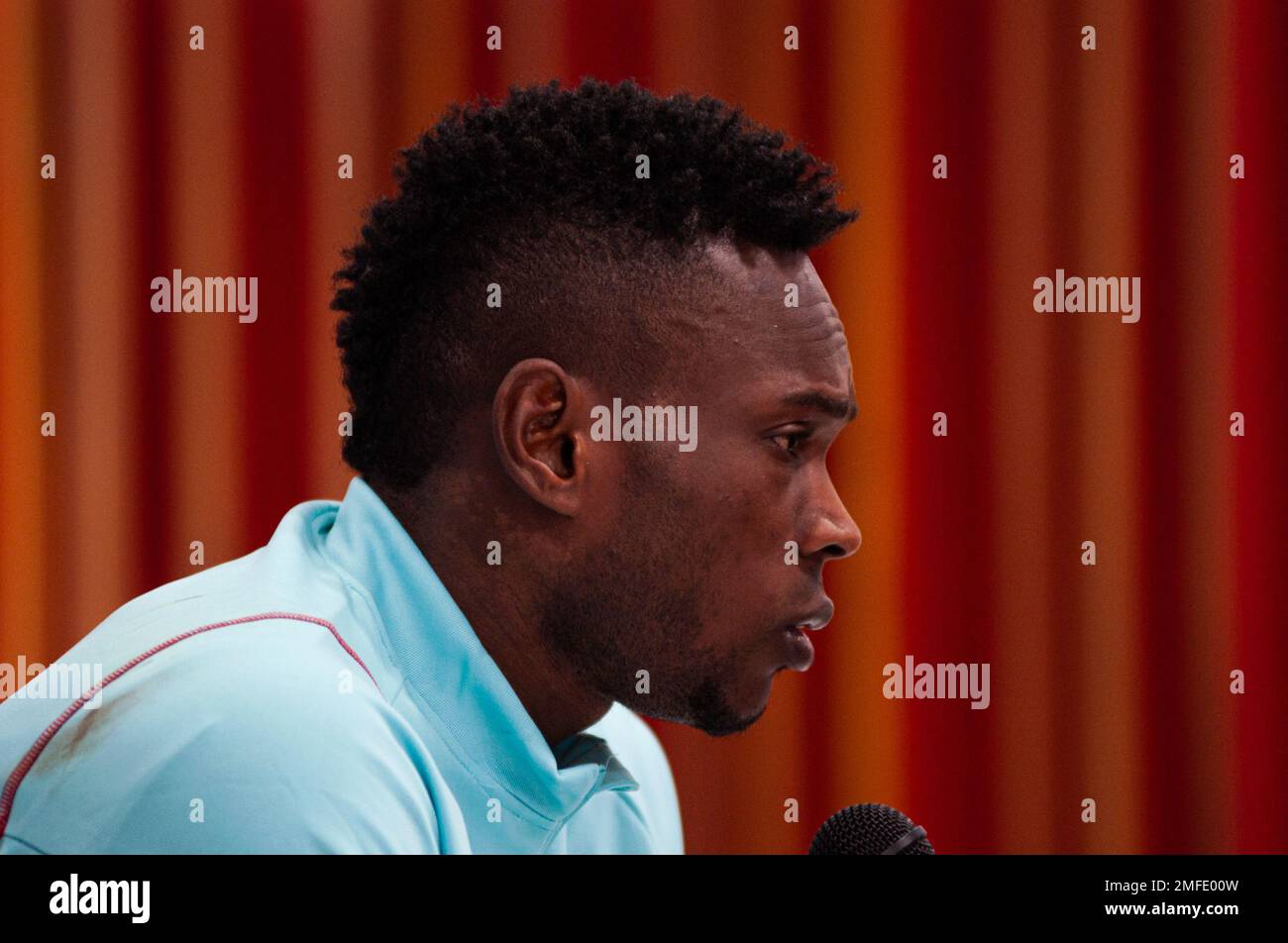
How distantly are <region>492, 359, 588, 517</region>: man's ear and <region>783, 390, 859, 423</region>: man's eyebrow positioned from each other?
186 millimetres

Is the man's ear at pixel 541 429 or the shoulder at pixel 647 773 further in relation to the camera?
the shoulder at pixel 647 773

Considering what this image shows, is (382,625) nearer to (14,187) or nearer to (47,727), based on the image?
(47,727)

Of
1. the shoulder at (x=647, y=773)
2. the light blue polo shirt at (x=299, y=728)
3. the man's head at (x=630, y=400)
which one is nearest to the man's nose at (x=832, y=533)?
the man's head at (x=630, y=400)

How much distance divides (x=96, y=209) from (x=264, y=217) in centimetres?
28

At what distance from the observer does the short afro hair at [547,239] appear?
1120 millimetres

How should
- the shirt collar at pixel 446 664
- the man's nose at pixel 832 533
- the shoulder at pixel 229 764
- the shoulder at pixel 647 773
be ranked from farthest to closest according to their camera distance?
the shoulder at pixel 647 773
the man's nose at pixel 832 533
the shirt collar at pixel 446 664
the shoulder at pixel 229 764

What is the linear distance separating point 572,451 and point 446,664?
215 mm

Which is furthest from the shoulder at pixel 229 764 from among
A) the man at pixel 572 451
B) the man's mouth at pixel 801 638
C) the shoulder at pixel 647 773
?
the shoulder at pixel 647 773

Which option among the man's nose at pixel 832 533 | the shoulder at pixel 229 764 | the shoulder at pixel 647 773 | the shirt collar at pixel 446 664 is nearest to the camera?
the shoulder at pixel 229 764

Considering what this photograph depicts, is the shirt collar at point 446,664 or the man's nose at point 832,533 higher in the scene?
the man's nose at point 832,533

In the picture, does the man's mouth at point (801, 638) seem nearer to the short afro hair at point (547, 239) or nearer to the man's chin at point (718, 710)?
the man's chin at point (718, 710)

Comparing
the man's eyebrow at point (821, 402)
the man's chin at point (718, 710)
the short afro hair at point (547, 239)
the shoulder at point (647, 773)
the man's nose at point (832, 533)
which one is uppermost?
the short afro hair at point (547, 239)

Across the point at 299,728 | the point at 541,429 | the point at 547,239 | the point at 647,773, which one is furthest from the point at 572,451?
the point at 647,773

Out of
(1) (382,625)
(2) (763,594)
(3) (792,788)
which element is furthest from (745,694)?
(3) (792,788)
